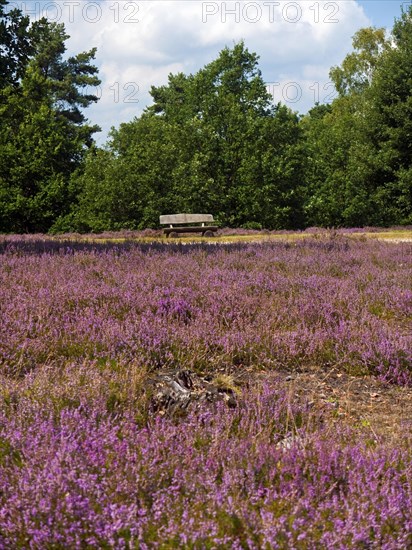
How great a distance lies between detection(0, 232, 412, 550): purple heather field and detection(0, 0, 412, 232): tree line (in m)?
24.0

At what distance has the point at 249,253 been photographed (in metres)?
10.4

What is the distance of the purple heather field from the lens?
2023 millimetres

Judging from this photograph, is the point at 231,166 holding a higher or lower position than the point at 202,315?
higher

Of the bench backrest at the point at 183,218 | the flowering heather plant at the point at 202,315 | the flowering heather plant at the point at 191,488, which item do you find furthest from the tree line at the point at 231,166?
the flowering heather plant at the point at 191,488

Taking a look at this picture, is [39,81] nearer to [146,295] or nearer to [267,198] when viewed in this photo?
[267,198]

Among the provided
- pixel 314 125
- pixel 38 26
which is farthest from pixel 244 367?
pixel 314 125

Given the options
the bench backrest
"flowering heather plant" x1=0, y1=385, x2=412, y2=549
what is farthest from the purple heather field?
the bench backrest

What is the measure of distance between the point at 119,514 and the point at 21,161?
33.5 metres

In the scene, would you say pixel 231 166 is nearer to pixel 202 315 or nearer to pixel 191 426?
pixel 202 315

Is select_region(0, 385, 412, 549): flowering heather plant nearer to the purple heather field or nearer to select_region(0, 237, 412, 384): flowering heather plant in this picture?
the purple heather field

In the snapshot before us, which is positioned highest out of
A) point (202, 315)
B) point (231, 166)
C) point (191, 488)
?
point (231, 166)

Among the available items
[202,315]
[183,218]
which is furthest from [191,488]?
[183,218]

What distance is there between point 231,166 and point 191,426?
29.6 metres

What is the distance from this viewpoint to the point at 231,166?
104 feet
